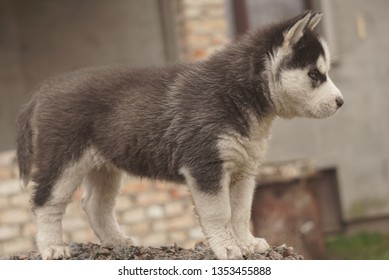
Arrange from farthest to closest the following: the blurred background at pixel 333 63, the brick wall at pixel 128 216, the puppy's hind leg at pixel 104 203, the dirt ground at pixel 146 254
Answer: the blurred background at pixel 333 63 < the brick wall at pixel 128 216 < the puppy's hind leg at pixel 104 203 < the dirt ground at pixel 146 254

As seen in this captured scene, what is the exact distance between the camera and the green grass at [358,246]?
11.0 meters

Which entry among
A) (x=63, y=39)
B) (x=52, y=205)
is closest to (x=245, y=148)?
(x=52, y=205)

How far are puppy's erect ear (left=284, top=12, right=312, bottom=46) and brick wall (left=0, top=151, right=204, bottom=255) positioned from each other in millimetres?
5229

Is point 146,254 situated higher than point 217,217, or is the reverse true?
point 217,217

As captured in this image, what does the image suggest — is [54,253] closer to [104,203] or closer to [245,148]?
[104,203]

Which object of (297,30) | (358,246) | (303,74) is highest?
(297,30)

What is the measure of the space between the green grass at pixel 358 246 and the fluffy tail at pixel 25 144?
602 centimetres

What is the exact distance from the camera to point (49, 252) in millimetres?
5043

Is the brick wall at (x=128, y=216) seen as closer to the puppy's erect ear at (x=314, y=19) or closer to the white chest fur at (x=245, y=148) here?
the white chest fur at (x=245, y=148)

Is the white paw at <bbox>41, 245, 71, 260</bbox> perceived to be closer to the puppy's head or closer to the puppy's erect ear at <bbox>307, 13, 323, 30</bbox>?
the puppy's head

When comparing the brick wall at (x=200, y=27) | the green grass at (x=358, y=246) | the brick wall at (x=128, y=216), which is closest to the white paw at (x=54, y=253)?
the brick wall at (x=128, y=216)

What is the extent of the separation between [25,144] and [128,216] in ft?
15.5

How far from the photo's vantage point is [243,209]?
4957mm

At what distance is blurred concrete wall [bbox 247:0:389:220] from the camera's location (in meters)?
12.4
